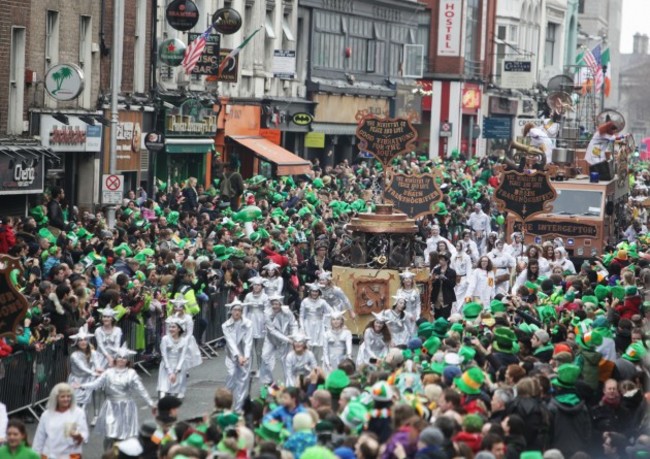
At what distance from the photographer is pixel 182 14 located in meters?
37.1

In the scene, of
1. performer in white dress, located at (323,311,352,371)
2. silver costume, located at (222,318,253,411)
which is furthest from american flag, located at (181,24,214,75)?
performer in white dress, located at (323,311,352,371)

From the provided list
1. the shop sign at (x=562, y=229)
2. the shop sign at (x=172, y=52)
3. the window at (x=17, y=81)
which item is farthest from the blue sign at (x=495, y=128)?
the window at (x=17, y=81)

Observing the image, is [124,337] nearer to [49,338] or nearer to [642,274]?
[49,338]

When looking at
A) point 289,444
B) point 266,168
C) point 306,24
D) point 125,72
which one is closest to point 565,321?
point 289,444

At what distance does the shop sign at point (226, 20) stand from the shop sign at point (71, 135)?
5.45 metres

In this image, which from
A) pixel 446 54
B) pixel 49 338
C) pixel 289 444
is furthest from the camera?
pixel 446 54

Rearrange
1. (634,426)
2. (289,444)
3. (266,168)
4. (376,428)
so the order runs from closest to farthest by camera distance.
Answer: (289,444) < (376,428) < (634,426) < (266,168)

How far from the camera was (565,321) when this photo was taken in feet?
66.2

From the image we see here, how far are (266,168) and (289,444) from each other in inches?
1353

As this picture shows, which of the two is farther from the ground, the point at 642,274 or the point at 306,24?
the point at 306,24

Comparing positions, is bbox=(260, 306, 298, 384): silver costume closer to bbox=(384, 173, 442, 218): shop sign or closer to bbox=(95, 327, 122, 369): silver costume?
bbox=(95, 327, 122, 369): silver costume

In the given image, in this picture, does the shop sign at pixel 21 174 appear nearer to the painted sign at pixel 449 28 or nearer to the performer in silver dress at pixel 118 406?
the performer in silver dress at pixel 118 406

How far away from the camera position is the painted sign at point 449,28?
233 ft

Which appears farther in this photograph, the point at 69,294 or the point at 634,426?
the point at 69,294
